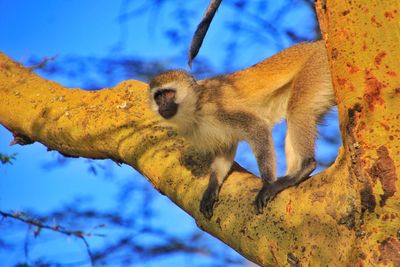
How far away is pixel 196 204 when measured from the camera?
4.09 metres

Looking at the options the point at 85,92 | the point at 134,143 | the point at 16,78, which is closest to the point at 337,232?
the point at 134,143

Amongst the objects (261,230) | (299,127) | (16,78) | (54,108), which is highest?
(16,78)

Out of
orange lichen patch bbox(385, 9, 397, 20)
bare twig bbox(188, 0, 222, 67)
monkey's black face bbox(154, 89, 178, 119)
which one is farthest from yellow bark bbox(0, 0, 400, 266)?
bare twig bbox(188, 0, 222, 67)

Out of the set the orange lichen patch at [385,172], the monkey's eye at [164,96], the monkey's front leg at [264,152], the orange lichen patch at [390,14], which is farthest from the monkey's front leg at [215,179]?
the orange lichen patch at [390,14]

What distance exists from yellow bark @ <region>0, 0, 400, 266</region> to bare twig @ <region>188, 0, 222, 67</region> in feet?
2.87

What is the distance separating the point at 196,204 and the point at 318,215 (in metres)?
1.16

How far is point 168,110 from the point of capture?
16.1 ft

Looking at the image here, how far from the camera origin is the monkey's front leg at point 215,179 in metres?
3.97

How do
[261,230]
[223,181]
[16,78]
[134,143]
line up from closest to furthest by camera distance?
[261,230] < [223,181] < [134,143] < [16,78]

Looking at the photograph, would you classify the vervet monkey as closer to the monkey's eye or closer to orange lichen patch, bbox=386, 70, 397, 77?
the monkey's eye

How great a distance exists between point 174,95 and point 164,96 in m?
0.08

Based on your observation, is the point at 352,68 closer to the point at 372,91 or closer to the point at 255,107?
the point at 372,91

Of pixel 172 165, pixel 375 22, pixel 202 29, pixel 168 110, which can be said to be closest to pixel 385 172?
pixel 375 22

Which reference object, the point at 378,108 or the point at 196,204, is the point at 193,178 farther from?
the point at 378,108
